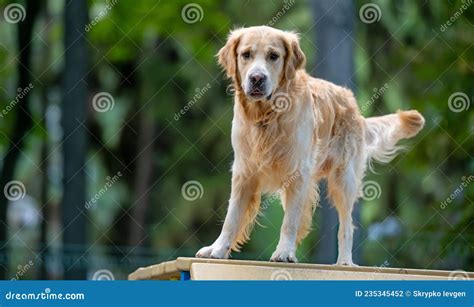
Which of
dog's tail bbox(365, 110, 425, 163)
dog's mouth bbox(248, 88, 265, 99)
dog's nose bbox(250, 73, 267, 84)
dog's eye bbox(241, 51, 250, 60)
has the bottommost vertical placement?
dog's mouth bbox(248, 88, 265, 99)

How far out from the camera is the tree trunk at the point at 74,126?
15211 mm

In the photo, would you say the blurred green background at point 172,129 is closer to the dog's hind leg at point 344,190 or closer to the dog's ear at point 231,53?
the dog's hind leg at point 344,190

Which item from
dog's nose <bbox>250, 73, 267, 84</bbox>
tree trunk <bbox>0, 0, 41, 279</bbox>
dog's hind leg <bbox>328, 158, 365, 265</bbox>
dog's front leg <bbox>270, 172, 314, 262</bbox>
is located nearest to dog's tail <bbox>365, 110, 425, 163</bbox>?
dog's hind leg <bbox>328, 158, 365, 265</bbox>

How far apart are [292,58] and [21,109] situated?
9.71 meters

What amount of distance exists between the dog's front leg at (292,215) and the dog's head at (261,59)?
738 mm

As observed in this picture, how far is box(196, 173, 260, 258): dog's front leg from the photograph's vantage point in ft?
25.4

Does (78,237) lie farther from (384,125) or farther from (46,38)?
(384,125)

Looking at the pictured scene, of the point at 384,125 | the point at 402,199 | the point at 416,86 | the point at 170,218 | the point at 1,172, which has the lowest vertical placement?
the point at 1,172

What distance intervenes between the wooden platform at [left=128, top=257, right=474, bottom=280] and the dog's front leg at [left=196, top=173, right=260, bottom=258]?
1.47 ft

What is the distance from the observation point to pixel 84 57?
16312 mm

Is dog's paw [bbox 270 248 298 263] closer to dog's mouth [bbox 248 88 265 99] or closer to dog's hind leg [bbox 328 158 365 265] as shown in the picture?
dog's mouth [bbox 248 88 265 99]

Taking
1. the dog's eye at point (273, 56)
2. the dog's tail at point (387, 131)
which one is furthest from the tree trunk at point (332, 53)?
the dog's eye at point (273, 56)

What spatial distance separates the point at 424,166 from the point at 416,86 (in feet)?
5.24

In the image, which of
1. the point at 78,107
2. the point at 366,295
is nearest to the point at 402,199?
the point at 78,107
